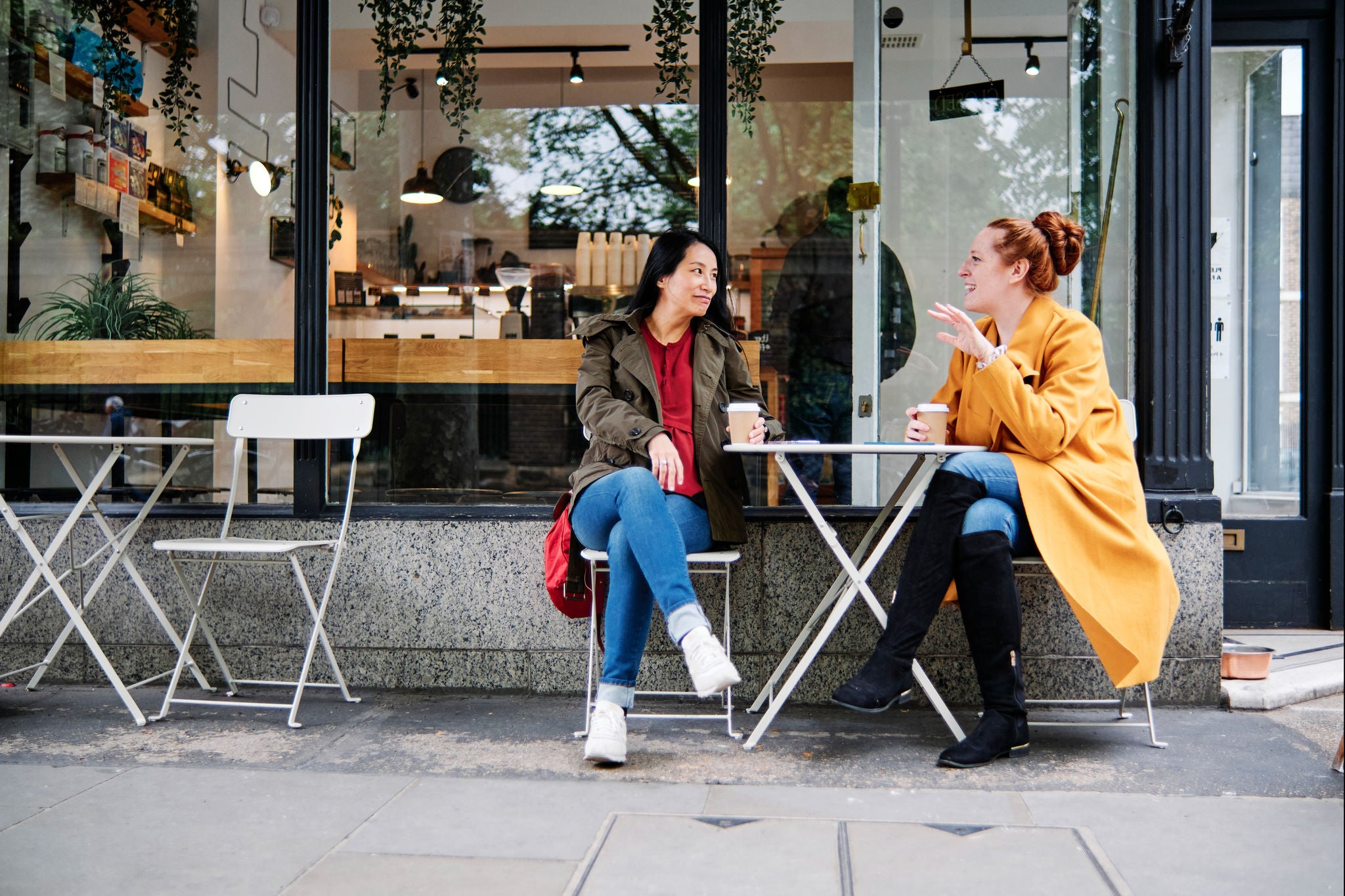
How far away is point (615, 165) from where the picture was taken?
5.85 metres

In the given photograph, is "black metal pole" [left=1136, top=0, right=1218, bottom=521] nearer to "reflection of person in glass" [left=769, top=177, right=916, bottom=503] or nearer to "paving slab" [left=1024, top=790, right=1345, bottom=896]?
"reflection of person in glass" [left=769, top=177, right=916, bottom=503]

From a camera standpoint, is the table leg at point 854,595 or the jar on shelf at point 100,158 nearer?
the table leg at point 854,595

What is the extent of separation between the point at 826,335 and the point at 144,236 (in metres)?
2.98

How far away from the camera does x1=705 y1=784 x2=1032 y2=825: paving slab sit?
94.2 inches

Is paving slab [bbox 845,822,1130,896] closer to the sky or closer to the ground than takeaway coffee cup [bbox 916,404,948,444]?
closer to the ground

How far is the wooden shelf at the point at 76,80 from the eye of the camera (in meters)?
4.55

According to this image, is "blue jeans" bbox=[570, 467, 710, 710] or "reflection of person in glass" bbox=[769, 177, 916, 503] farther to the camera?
"reflection of person in glass" bbox=[769, 177, 916, 503]

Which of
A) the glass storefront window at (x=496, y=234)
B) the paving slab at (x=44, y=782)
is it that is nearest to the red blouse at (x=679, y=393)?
the glass storefront window at (x=496, y=234)

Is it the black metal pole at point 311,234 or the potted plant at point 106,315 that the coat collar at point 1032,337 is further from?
the potted plant at point 106,315

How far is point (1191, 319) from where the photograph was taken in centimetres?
357

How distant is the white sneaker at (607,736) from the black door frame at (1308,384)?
277 cm

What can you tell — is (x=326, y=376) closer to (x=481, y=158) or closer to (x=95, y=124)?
(x=95, y=124)

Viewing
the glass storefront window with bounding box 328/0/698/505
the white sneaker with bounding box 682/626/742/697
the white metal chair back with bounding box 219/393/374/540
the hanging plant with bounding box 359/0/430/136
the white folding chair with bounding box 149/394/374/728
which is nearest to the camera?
the white sneaker with bounding box 682/626/742/697

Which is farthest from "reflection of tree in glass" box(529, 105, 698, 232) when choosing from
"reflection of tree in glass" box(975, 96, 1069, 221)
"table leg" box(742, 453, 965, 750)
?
"table leg" box(742, 453, 965, 750)
